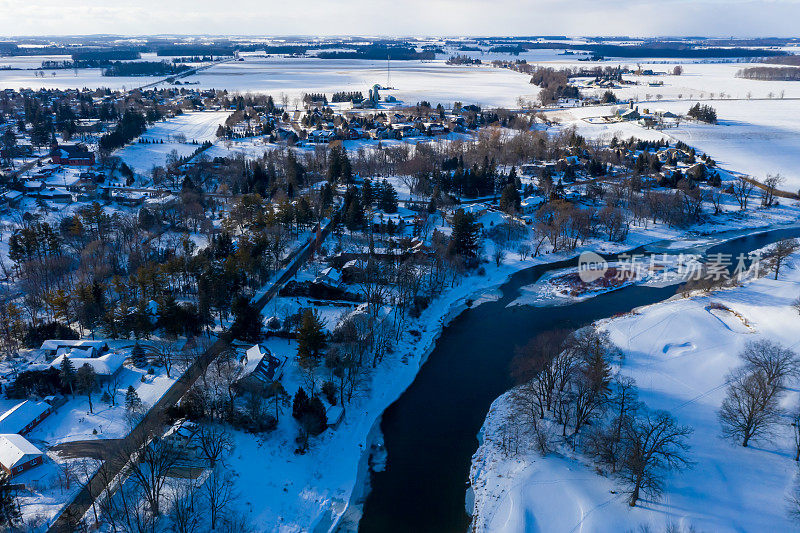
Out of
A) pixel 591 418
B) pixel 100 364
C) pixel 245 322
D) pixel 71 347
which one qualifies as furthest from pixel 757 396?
pixel 71 347

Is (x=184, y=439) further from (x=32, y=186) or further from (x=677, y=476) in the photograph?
(x=32, y=186)

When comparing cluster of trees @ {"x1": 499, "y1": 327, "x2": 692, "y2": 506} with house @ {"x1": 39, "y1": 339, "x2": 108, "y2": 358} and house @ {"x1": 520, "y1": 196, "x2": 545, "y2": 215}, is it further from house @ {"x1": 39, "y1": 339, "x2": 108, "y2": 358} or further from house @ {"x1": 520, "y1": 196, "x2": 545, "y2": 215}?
house @ {"x1": 520, "y1": 196, "x2": 545, "y2": 215}

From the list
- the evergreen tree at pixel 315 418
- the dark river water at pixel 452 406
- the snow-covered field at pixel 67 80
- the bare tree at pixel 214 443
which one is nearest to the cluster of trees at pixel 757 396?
the dark river water at pixel 452 406

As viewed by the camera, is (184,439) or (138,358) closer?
(184,439)

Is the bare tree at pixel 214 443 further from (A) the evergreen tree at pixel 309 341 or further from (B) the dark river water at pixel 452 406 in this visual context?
(B) the dark river water at pixel 452 406

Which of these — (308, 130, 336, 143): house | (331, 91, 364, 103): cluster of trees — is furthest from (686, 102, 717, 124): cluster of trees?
(331, 91, 364, 103): cluster of trees

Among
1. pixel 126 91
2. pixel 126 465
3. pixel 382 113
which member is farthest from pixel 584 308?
pixel 126 91

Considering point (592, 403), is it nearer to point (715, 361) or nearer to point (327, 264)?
point (715, 361)
